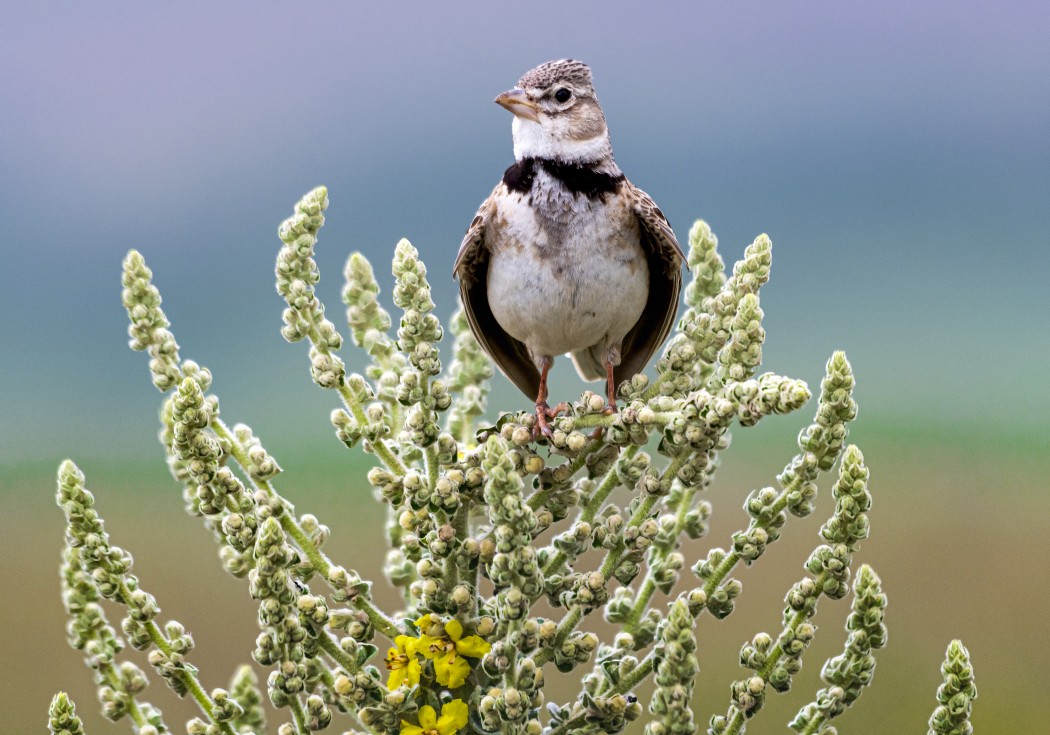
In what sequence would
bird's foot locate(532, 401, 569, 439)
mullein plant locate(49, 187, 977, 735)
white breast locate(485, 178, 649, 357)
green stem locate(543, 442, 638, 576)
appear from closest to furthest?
mullein plant locate(49, 187, 977, 735) → green stem locate(543, 442, 638, 576) → bird's foot locate(532, 401, 569, 439) → white breast locate(485, 178, 649, 357)

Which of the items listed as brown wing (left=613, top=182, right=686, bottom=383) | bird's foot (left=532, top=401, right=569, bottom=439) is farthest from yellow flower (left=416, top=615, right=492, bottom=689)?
brown wing (left=613, top=182, right=686, bottom=383)

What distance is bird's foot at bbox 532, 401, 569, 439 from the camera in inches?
80.4

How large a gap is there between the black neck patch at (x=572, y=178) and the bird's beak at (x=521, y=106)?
0.10 m

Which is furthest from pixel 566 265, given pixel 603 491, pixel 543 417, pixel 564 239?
pixel 603 491

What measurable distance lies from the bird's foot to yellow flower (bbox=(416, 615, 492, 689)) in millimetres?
389

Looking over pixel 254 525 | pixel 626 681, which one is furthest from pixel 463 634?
pixel 254 525

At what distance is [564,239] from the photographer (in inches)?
97.3

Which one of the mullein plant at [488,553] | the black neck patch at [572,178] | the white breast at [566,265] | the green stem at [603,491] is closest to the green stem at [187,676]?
the mullein plant at [488,553]

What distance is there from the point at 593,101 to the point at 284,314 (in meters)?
1.07

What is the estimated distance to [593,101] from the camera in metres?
2.59

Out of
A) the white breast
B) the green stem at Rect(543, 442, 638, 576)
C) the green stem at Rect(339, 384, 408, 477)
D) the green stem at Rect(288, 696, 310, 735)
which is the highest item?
the white breast

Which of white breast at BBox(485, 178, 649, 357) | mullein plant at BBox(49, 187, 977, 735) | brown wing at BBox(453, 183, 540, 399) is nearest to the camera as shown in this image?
mullein plant at BBox(49, 187, 977, 735)

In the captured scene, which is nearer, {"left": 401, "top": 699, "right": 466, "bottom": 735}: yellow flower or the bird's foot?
{"left": 401, "top": 699, "right": 466, "bottom": 735}: yellow flower

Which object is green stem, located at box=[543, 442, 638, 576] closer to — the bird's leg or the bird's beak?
the bird's leg
